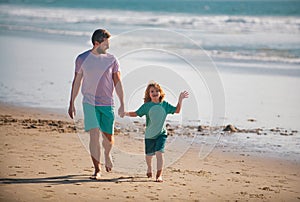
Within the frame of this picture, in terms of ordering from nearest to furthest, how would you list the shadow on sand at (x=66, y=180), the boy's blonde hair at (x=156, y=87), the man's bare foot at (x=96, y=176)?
the shadow on sand at (x=66, y=180) → the man's bare foot at (x=96, y=176) → the boy's blonde hair at (x=156, y=87)

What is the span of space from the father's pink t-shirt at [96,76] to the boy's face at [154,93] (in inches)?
18.2

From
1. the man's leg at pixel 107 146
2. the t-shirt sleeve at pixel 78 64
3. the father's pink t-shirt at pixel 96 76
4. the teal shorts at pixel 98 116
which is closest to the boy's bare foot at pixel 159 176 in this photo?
the man's leg at pixel 107 146

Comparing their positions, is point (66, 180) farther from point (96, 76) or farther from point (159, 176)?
point (96, 76)

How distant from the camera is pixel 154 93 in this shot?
6.53 meters

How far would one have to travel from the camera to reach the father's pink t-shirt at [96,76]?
20.8 feet

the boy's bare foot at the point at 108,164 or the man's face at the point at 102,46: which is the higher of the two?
the man's face at the point at 102,46

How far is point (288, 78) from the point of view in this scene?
15141 millimetres

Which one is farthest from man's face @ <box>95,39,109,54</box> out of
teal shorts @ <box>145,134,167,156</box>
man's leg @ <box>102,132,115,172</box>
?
teal shorts @ <box>145,134,167,156</box>

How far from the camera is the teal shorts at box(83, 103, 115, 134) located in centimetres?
638

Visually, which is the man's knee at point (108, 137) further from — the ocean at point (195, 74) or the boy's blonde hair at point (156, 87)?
the ocean at point (195, 74)

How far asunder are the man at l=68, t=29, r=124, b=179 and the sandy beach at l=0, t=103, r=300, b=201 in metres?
0.48

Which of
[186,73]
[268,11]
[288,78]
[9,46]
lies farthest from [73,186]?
[268,11]

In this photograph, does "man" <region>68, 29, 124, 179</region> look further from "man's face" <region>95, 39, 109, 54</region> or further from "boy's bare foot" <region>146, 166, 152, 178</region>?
"boy's bare foot" <region>146, 166, 152, 178</region>

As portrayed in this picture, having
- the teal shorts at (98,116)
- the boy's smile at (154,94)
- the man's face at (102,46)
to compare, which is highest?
the man's face at (102,46)
